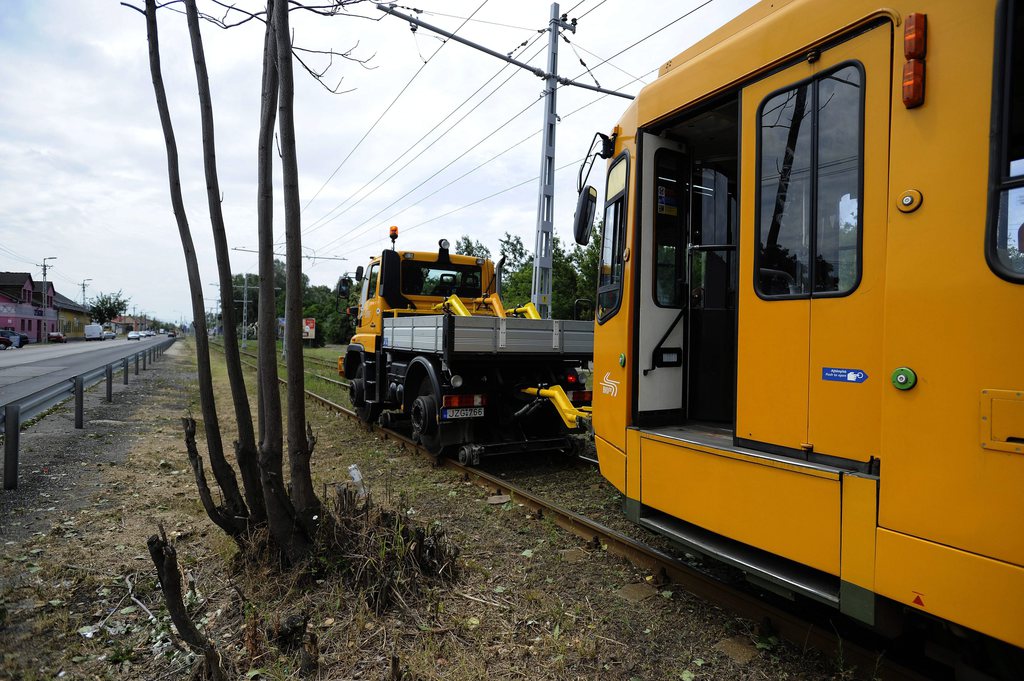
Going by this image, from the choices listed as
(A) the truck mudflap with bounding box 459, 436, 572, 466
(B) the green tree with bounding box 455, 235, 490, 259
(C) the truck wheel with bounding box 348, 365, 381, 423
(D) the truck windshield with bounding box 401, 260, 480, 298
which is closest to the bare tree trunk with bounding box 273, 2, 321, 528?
(A) the truck mudflap with bounding box 459, 436, 572, 466

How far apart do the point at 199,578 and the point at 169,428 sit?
6.86 metres

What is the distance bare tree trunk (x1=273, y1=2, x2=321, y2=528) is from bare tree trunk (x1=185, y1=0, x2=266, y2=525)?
410mm

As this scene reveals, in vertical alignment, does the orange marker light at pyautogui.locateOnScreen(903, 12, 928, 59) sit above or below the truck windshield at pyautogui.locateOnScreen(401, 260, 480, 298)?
above

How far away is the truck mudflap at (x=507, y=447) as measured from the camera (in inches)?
274

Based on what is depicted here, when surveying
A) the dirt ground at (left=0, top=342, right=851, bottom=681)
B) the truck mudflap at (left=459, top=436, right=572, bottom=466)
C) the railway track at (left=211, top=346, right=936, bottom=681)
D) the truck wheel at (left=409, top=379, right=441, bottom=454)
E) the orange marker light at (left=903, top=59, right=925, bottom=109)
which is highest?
the orange marker light at (left=903, top=59, right=925, bottom=109)

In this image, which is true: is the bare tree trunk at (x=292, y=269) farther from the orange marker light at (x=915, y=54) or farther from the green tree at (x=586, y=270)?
the green tree at (x=586, y=270)

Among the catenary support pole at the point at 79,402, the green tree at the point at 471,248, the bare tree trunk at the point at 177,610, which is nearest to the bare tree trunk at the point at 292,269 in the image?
the bare tree trunk at the point at 177,610

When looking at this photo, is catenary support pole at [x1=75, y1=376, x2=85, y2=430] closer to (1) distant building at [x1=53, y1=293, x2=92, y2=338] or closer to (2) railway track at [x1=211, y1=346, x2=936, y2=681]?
(2) railway track at [x1=211, y1=346, x2=936, y2=681]

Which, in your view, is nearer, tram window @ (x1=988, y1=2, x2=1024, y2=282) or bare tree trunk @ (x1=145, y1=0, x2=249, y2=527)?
tram window @ (x1=988, y1=2, x2=1024, y2=282)

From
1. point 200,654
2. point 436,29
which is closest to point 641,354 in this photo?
point 200,654

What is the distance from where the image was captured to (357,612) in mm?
3459

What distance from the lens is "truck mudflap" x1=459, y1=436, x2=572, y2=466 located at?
696 cm

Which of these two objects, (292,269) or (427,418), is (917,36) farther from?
(427,418)

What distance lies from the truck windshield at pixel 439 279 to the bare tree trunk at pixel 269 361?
5.49 m
